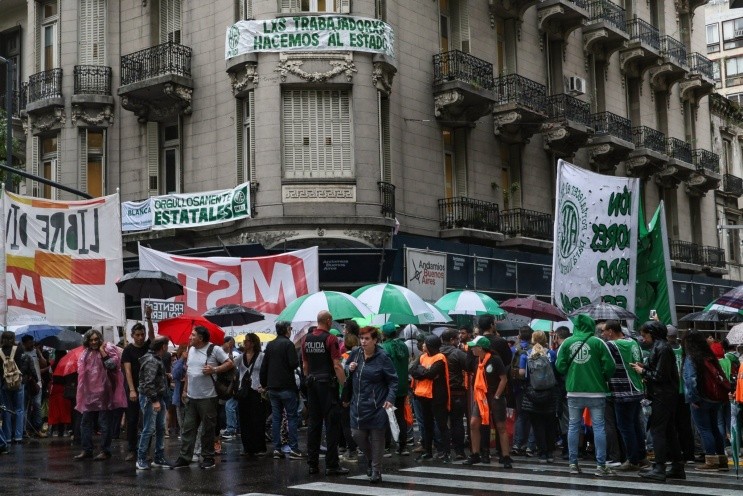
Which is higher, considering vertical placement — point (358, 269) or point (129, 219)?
point (129, 219)

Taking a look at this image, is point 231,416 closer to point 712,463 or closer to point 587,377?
point 587,377

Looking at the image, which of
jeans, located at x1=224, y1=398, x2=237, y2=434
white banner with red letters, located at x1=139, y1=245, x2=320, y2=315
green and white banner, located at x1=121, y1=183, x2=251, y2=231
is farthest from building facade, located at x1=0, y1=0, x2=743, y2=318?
jeans, located at x1=224, y1=398, x2=237, y2=434

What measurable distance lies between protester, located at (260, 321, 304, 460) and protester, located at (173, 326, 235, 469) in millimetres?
898

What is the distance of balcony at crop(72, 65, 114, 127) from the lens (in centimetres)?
2806

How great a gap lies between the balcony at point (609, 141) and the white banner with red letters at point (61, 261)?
21.3 metres

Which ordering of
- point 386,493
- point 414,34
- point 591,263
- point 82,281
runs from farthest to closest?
point 414,34 < point 82,281 < point 591,263 < point 386,493

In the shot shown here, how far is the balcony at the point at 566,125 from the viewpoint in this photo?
30688 millimetres

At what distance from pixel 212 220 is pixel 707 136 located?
26.2m

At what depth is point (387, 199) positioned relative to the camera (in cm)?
2492

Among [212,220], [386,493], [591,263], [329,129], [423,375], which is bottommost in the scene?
[386,493]

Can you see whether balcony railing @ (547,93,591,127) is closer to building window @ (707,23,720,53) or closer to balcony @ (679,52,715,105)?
balcony @ (679,52,715,105)

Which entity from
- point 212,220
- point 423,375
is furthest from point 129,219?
point 423,375

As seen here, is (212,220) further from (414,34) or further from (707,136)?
(707,136)

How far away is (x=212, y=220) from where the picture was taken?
25438 mm
